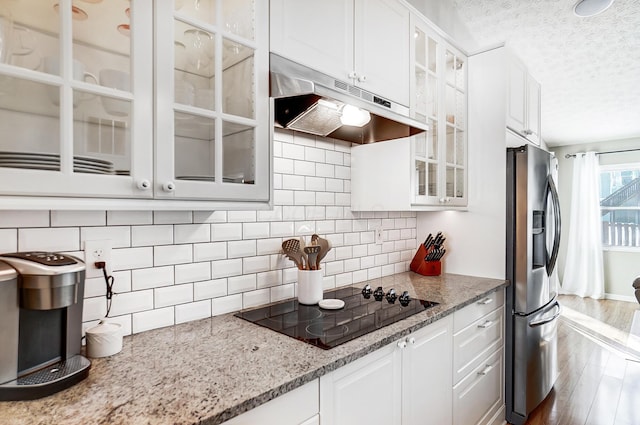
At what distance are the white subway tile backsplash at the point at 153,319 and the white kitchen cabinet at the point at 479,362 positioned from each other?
51.6 inches

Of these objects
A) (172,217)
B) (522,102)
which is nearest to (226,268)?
(172,217)

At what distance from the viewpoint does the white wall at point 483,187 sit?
2.38 meters

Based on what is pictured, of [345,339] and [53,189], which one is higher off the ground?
[53,189]

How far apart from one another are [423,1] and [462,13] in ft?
1.25

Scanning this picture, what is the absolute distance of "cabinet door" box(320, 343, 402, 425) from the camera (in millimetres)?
1141

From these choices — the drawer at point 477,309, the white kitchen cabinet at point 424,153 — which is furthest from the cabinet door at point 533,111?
the drawer at point 477,309

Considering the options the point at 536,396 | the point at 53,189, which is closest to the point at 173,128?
the point at 53,189

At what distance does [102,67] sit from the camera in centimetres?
96

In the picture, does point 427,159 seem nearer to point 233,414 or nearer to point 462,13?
point 462,13

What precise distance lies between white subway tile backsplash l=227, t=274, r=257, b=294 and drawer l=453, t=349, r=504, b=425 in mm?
1123

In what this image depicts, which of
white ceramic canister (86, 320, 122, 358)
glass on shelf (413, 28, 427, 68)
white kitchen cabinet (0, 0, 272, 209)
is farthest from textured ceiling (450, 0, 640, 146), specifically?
white ceramic canister (86, 320, 122, 358)

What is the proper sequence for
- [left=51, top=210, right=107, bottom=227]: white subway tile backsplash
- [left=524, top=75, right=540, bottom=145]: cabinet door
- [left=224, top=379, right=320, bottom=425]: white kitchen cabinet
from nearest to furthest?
[left=224, top=379, right=320, bottom=425]: white kitchen cabinet
[left=51, top=210, right=107, bottom=227]: white subway tile backsplash
[left=524, top=75, right=540, bottom=145]: cabinet door

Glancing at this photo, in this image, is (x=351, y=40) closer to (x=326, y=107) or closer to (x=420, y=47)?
(x=326, y=107)

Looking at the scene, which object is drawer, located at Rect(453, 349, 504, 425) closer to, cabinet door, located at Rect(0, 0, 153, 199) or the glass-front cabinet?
the glass-front cabinet
